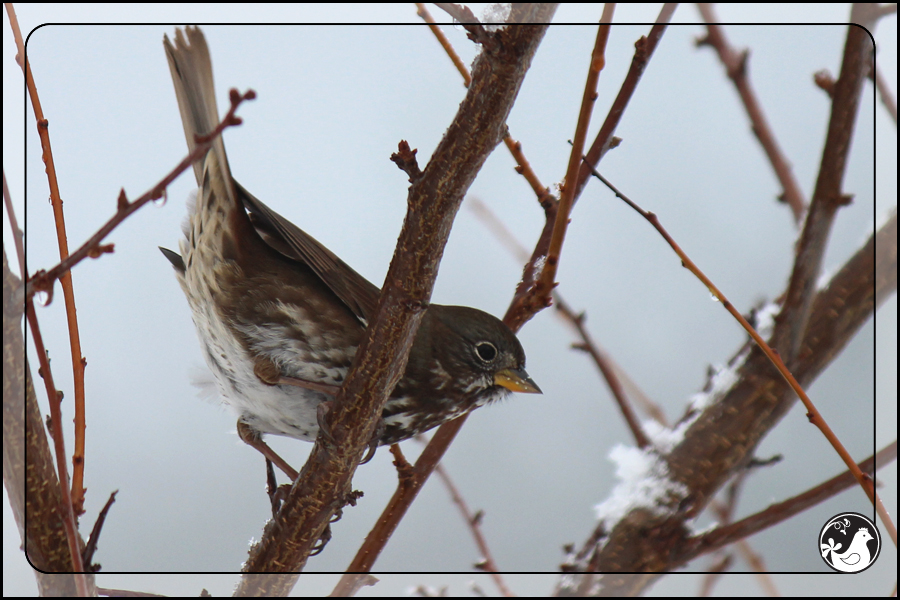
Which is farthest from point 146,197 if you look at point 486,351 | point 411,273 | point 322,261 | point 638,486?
point 638,486

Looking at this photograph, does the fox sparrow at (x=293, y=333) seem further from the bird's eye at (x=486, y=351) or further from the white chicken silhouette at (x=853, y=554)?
the white chicken silhouette at (x=853, y=554)

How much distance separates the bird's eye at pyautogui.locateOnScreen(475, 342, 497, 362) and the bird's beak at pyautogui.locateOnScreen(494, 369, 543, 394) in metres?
0.03

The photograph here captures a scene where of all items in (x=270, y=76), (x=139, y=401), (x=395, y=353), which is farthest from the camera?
(x=139, y=401)

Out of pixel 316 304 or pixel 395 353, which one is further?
pixel 316 304

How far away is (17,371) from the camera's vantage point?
90cm

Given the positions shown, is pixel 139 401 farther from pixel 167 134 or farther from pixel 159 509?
pixel 167 134

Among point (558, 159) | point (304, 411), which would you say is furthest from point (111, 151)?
point (558, 159)

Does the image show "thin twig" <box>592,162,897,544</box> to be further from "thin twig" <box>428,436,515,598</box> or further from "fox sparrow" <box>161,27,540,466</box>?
"thin twig" <box>428,436,515,598</box>

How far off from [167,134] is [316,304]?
32 cm

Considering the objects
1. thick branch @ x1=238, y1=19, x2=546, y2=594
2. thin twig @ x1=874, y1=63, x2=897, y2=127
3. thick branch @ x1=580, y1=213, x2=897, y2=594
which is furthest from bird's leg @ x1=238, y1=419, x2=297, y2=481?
thin twig @ x1=874, y1=63, x2=897, y2=127

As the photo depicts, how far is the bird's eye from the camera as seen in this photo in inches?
43.7

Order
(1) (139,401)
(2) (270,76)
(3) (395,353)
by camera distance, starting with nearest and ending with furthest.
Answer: (3) (395,353), (2) (270,76), (1) (139,401)

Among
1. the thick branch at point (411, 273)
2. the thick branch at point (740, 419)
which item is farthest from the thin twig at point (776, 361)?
the thick branch at point (740, 419)

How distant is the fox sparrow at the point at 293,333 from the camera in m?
1.05
